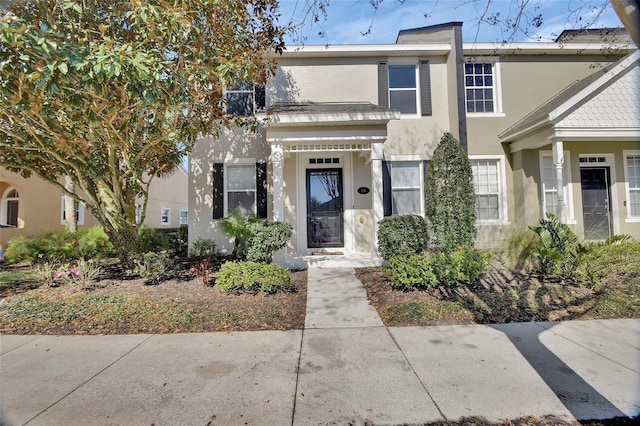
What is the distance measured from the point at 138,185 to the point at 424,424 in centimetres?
691

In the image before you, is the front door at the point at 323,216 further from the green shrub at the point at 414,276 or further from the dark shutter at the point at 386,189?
the green shrub at the point at 414,276

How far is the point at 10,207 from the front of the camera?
13.2m

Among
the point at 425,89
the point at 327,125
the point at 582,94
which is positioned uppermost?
the point at 425,89

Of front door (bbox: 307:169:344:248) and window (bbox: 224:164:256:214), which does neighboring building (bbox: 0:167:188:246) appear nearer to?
window (bbox: 224:164:256:214)

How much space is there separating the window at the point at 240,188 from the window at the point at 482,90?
22.0ft

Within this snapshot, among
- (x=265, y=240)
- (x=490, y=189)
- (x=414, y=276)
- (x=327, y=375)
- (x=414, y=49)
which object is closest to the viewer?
(x=327, y=375)

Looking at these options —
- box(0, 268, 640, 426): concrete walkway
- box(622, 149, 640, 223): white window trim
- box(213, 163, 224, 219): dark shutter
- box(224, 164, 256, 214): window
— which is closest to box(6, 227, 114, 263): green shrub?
box(213, 163, 224, 219): dark shutter

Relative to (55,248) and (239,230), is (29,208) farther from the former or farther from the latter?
(239,230)

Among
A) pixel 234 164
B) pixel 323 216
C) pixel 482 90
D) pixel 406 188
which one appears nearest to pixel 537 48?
pixel 482 90

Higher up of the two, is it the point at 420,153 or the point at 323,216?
the point at 420,153

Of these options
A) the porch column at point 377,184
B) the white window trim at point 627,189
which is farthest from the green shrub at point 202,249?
the white window trim at point 627,189

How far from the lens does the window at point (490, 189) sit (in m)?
9.43

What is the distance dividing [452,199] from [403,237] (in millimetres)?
1267

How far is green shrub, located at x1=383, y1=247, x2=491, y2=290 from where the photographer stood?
548 centimetres
